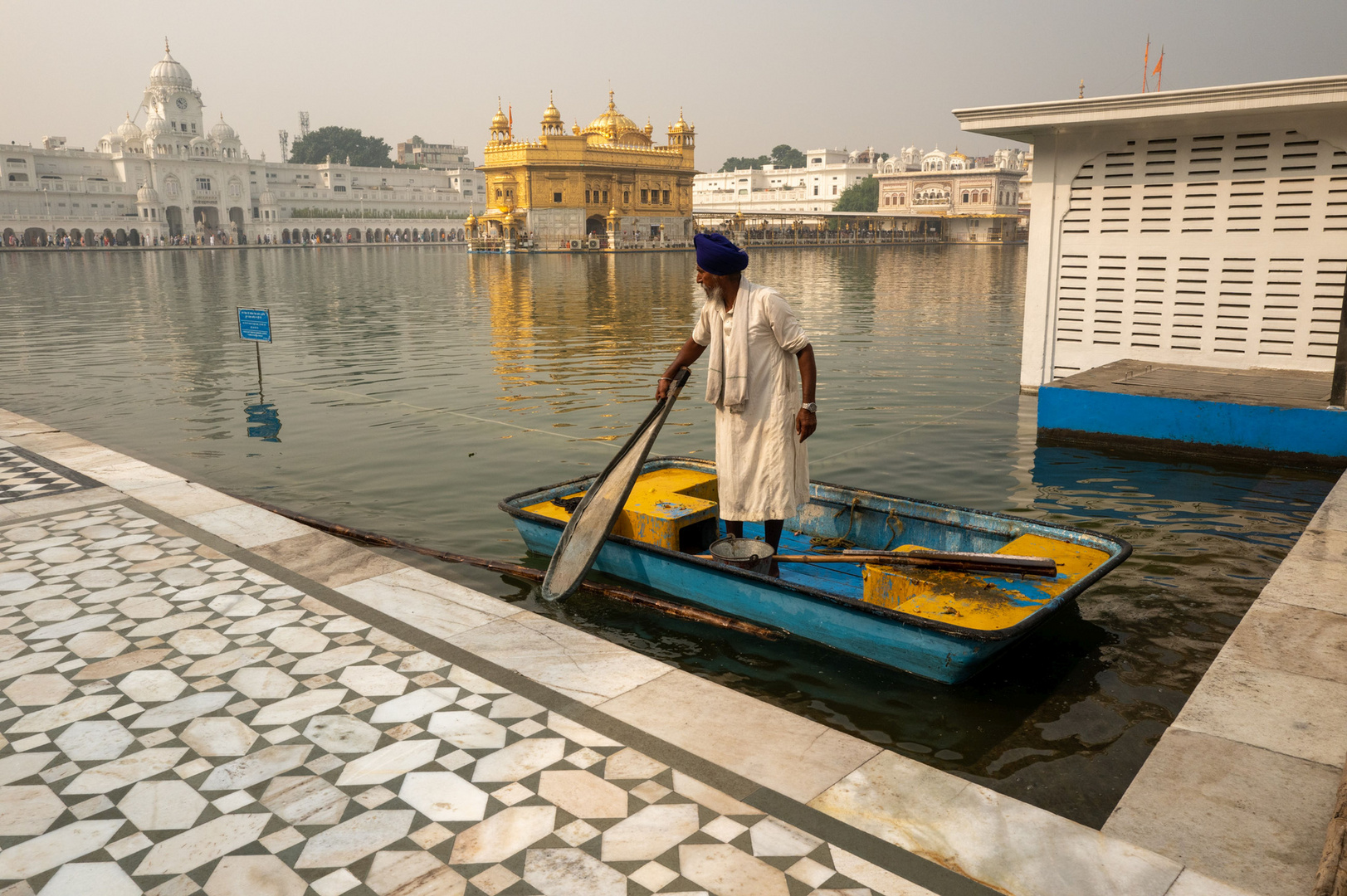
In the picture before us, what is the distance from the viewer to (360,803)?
9.21ft

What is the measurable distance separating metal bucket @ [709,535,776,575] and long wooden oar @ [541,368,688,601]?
1.81ft

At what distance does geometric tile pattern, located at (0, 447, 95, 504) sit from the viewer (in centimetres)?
618

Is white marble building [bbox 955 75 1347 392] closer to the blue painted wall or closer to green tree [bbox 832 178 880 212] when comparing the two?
the blue painted wall

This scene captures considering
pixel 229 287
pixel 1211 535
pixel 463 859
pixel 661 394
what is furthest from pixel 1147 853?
pixel 229 287

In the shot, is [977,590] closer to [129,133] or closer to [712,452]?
[712,452]

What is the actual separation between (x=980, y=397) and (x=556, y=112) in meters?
60.6

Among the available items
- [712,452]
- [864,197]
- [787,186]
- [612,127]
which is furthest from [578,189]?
[712,452]

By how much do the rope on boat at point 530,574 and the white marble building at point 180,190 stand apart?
76884 millimetres

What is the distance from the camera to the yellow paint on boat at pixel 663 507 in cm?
496

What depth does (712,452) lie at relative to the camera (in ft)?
26.7

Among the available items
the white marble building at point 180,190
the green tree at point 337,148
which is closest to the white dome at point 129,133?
the white marble building at point 180,190

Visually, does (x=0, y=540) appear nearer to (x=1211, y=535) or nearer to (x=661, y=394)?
(x=661, y=394)

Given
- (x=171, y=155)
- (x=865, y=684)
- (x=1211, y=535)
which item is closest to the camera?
(x=865, y=684)

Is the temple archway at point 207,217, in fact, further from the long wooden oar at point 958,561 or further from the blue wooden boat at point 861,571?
the long wooden oar at point 958,561
